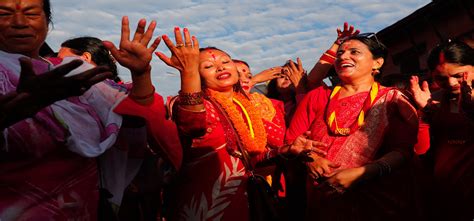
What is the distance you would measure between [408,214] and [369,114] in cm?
69

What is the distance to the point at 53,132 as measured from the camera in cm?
187

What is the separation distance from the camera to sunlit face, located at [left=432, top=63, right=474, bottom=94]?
3.72 metres

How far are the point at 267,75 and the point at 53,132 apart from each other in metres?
3.65

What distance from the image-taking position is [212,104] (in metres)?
3.52

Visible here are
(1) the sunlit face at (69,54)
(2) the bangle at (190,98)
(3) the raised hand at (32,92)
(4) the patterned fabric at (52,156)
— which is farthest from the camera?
(1) the sunlit face at (69,54)

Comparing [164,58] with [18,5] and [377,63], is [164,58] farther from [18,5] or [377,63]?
[377,63]

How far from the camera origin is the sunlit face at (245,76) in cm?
498

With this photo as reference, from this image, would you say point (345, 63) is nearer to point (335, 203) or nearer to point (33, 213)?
point (335, 203)

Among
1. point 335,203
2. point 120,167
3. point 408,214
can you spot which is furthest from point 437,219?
point 120,167

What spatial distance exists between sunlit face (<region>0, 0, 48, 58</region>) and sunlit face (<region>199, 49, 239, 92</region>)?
1.70 metres

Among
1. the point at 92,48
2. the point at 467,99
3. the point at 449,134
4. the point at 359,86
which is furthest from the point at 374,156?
the point at 92,48

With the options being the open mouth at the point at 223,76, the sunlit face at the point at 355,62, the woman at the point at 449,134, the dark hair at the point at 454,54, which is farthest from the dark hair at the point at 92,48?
the dark hair at the point at 454,54

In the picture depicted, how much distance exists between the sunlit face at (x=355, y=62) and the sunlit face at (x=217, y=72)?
0.77 metres

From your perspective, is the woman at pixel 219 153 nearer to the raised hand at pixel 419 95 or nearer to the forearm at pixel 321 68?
the forearm at pixel 321 68
